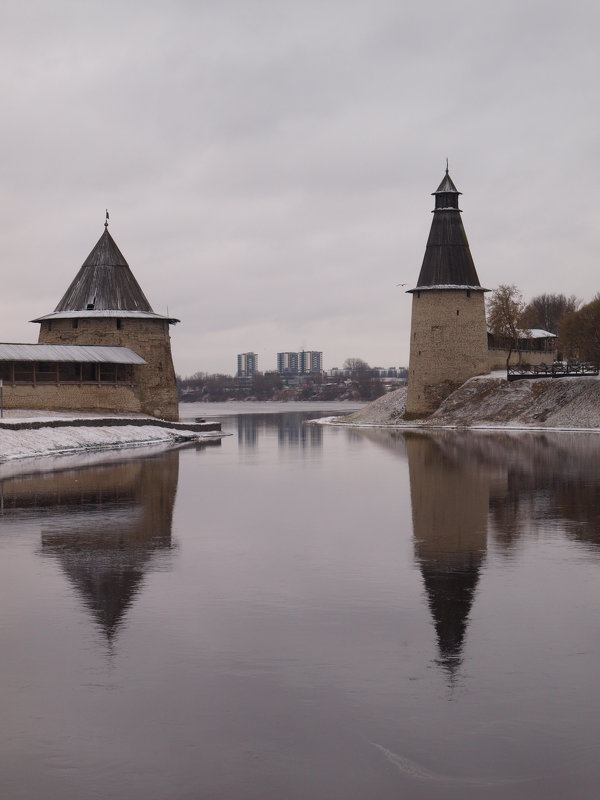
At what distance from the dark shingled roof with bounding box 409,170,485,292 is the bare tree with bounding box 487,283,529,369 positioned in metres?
7.04

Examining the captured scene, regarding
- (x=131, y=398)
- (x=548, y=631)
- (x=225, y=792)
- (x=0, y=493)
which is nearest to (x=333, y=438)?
(x=131, y=398)

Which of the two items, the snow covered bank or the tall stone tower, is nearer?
the snow covered bank

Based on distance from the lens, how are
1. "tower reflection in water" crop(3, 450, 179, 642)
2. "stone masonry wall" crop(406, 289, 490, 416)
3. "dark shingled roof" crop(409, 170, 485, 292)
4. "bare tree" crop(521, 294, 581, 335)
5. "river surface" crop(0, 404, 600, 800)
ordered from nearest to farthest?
"river surface" crop(0, 404, 600, 800)
"tower reflection in water" crop(3, 450, 179, 642)
"dark shingled roof" crop(409, 170, 485, 292)
"stone masonry wall" crop(406, 289, 490, 416)
"bare tree" crop(521, 294, 581, 335)

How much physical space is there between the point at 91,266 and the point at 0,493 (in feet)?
96.1

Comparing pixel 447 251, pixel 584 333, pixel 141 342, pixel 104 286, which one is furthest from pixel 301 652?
pixel 584 333

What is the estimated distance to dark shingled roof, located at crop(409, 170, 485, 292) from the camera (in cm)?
5469

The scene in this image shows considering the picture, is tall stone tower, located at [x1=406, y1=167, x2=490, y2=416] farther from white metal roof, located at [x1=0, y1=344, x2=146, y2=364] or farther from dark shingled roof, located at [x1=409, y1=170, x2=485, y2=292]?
white metal roof, located at [x1=0, y1=344, x2=146, y2=364]

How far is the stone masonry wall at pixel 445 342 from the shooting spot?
180 ft

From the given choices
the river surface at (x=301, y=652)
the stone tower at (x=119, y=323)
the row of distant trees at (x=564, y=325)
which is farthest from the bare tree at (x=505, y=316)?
the river surface at (x=301, y=652)

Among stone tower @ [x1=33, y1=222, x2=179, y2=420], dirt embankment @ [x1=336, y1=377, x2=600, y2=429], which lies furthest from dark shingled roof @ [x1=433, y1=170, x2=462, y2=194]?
stone tower @ [x1=33, y1=222, x2=179, y2=420]

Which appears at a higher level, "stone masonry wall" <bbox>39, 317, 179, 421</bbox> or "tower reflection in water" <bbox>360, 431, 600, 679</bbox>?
"stone masonry wall" <bbox>39, 317, 179, 421</bbox>

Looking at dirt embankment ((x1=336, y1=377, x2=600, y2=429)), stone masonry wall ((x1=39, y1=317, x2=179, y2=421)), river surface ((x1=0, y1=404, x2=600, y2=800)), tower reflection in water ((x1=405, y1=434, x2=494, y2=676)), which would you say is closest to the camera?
river surface ((x1=0, y1=404, x2=600, y2=800))

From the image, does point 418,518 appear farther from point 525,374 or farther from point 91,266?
point 525,374

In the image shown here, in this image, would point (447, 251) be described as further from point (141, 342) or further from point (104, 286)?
point (104, 286)
